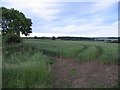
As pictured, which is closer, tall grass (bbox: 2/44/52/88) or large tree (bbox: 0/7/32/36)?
tall grass (bbox: 2/44/52/88)

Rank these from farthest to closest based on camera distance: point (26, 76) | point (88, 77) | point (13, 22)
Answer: point (13, 22), point (88, 77), point (26, 76)

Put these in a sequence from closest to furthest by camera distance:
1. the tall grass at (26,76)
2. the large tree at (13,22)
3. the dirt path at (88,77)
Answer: the tall grass at (26,76)
the dirt path at (88,77)
the large tree at (13,22)

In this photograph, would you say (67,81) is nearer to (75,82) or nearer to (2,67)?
(75,82)

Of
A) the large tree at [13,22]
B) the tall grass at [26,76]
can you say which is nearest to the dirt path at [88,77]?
the tall grass at [26,76]

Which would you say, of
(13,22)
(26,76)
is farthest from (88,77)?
(13,22)

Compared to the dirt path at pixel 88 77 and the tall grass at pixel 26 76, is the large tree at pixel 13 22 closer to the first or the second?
the dirt path at pixel 88 77

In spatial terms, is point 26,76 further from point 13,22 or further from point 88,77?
point 13,22

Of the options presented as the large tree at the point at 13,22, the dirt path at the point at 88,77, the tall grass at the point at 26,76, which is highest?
the large tree at the point at 13,22

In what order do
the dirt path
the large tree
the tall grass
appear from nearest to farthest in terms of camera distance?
the tall grass, the dirt path, the large tree

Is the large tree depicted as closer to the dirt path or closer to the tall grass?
the dirt path

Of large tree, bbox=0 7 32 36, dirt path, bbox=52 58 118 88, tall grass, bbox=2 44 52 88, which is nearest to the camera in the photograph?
tall grass, bbox=2 44 52 88

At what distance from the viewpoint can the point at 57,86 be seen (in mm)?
7051

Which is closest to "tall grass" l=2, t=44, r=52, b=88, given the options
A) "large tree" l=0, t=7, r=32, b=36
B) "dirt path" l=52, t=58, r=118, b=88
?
"dirt path" l=52, t=58, r=118, b=88

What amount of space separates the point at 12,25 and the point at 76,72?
2305cm
